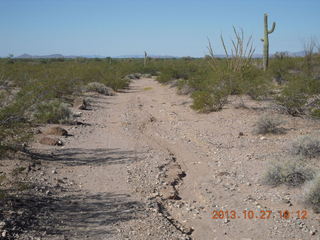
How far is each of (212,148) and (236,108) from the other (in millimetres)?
5544

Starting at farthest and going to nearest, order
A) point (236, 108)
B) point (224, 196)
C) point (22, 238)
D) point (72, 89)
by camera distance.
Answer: point (72, 89) < point (236, 108) < point (224, 196) < point (22, 238)

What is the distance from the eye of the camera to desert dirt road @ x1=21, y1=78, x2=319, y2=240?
5.16 m

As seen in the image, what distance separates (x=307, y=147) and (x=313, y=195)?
8.30ft

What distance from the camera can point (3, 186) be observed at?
600 centimetres

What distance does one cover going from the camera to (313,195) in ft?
18.0

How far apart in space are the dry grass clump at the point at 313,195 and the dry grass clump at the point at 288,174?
74cm

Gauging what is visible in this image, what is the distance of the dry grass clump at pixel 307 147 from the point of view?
7.74m

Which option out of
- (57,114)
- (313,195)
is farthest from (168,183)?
(57,114)

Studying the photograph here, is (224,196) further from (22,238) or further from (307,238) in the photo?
(22,238)

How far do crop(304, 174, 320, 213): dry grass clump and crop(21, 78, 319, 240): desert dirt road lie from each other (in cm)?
16

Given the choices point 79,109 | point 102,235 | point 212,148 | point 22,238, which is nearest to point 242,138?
point 212,148

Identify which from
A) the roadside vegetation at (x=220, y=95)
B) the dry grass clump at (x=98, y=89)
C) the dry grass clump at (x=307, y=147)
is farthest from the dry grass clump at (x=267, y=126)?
the dry grass clump at (x=98, y=89)
